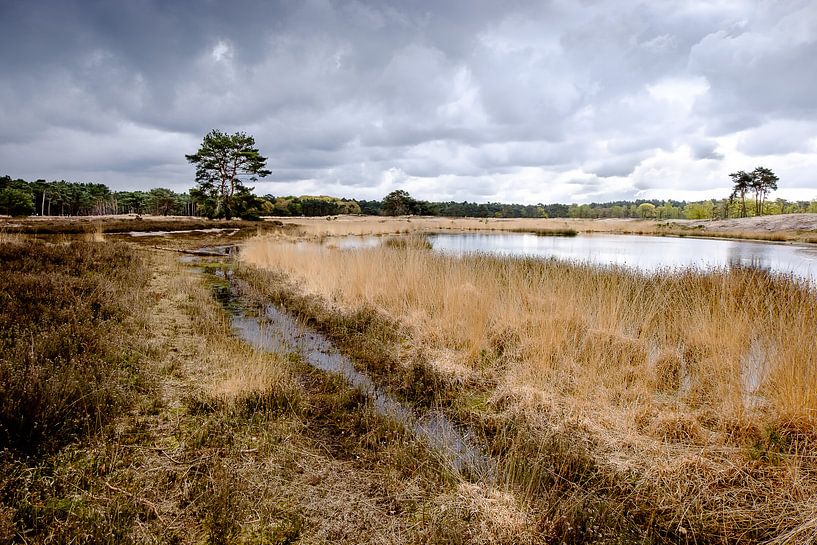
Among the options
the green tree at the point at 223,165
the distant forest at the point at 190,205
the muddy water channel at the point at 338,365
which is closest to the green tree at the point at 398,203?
the distant forest at the point at 190,205

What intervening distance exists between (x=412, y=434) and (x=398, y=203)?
3540 inches

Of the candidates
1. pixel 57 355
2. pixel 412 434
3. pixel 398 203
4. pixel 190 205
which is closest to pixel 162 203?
pixel 190 205

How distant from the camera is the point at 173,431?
4.01 m

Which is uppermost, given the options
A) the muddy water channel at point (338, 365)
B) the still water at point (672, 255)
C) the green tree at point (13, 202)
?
the green tree at point (13, 202)

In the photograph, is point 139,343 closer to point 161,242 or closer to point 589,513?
point 589,513

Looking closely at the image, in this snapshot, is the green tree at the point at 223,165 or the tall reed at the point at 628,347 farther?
the green tree at the point at 223,165

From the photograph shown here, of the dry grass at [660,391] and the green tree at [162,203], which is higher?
the green tree at [162,203]

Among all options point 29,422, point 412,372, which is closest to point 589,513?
point 412,372

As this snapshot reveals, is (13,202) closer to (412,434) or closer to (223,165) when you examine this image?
(223,165)

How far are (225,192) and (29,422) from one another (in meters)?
46.4

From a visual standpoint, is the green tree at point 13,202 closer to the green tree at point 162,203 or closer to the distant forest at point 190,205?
the distant forest at point 190,205

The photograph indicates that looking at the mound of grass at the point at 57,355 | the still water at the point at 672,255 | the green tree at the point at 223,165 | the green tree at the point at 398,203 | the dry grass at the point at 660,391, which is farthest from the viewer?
the green tree at the point at 398,203

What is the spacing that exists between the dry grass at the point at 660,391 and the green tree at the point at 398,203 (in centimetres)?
8450

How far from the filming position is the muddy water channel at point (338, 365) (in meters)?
3.84
